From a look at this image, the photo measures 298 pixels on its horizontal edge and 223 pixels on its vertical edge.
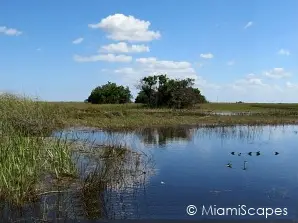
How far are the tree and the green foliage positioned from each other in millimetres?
15220

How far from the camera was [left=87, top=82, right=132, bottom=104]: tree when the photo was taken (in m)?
87.8

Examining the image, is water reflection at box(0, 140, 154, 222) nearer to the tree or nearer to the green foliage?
the green foliage

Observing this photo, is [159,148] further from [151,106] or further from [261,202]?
[151,106]

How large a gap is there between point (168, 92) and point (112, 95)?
2427cm

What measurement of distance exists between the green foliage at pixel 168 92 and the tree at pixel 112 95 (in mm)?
15220

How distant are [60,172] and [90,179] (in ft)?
4.00

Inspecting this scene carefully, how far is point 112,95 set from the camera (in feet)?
290

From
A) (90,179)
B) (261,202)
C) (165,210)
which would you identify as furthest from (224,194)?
(90,179)
